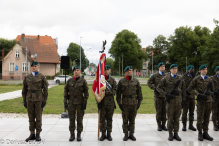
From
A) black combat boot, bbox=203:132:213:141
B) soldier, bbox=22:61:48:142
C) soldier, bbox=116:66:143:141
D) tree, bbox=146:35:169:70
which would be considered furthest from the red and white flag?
tree, bbox=146:35:169:70

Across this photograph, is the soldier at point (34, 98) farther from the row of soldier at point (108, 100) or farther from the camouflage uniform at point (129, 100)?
the camouflage uniform at point (129, 100)

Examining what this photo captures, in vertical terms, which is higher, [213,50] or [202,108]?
[213,50]

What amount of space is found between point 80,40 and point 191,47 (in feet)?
102

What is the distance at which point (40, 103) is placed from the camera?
240 inches

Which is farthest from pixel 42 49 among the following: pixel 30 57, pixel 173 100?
pixel 173 100

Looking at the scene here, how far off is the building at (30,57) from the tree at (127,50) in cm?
1781

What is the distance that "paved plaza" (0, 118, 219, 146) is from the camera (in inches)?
233

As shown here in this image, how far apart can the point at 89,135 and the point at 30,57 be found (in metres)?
47.4

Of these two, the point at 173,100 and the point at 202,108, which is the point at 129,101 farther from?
the point at 202,108

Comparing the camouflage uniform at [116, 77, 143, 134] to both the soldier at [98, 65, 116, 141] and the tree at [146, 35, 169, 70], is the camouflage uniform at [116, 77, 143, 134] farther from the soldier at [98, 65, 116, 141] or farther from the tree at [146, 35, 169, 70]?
the tree at [146, 35, 169, 70]

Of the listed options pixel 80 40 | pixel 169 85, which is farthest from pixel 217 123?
pixel 80 40

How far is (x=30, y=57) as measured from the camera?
49938 mm

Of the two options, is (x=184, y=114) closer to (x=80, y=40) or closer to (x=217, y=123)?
(x=217, y=123)

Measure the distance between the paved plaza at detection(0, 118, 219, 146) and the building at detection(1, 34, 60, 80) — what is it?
41537mm
